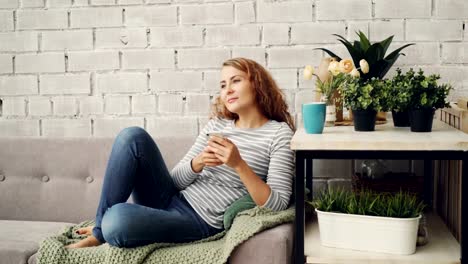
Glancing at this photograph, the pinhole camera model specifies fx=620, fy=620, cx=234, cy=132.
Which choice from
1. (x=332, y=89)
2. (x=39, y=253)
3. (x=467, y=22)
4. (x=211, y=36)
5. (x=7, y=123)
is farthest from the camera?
(x=7, y=123)

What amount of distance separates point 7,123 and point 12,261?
0.97 m

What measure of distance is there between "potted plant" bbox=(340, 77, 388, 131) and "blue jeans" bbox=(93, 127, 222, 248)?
622mm

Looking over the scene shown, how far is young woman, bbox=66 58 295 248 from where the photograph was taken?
1959mm

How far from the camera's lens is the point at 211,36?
2596mm

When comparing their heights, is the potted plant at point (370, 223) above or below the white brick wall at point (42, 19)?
below

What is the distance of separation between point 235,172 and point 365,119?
0.51 metres

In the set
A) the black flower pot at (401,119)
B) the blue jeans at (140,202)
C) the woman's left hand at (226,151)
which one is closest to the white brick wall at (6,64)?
the blue jeans at (140,202)

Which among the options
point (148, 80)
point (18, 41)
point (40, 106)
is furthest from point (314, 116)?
point (18, 41)

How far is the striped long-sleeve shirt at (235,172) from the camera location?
82.9 inches

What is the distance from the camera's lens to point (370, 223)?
1836mm

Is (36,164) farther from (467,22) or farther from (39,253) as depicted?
(467,22)

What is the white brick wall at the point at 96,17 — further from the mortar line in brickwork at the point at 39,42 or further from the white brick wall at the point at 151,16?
the mortar line in brickwork at the point at 39,42

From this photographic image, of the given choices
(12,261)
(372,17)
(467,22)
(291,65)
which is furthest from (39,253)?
(467,22)

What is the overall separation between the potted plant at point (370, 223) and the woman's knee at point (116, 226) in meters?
0.59
